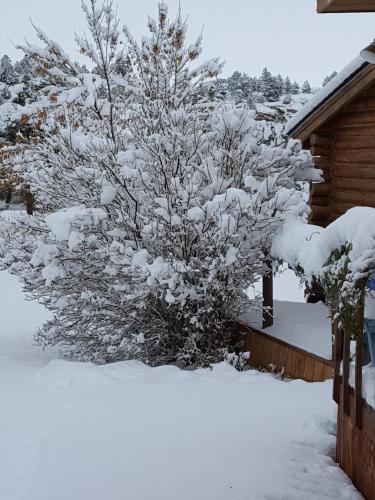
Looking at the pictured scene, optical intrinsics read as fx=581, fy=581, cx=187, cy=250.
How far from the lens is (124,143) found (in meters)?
9.25

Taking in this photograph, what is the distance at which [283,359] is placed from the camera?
322 inches

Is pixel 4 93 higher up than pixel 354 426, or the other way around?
pixel 4 93

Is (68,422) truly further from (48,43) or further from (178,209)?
(48,43)

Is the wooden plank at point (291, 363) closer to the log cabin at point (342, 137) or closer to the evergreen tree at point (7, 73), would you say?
the log cabin at point (342, 137)

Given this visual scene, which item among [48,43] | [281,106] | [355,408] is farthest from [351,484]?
[281,106]

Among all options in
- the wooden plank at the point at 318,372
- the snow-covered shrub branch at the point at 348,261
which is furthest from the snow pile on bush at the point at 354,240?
the wooden plank at the point at 318,372

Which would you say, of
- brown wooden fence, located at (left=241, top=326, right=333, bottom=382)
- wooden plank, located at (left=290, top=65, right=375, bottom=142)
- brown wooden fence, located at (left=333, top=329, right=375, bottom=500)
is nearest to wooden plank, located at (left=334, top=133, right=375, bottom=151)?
wooden plank, located at (left=290, top=65, right=375, bottom=142)

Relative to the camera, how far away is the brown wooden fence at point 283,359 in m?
7.29

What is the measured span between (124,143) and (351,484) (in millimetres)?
6530

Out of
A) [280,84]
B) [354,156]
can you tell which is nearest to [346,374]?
[354,156]

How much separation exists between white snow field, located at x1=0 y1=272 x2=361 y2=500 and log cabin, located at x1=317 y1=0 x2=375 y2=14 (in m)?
3.28

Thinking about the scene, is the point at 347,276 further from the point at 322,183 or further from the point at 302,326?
the point at 322,183

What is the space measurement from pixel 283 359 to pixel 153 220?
2691mm

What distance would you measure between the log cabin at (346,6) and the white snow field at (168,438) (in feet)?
10.8
